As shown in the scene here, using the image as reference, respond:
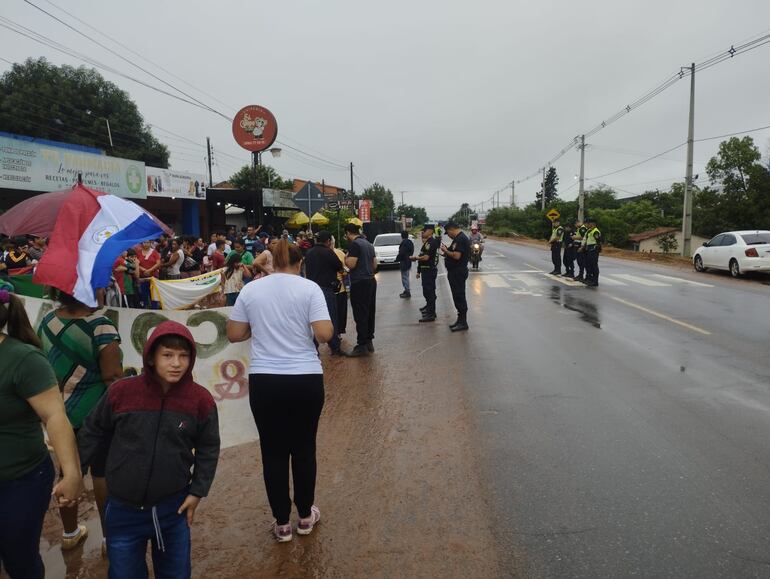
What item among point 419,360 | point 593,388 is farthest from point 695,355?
point 419,360

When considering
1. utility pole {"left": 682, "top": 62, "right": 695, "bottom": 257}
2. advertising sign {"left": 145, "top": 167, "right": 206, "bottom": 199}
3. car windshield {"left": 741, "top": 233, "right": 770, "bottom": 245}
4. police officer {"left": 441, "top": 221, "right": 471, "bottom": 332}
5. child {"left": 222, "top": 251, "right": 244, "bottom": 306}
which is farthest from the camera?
utility pole {"left": 682, "top": 62, "right": 695, "bottom": 257}

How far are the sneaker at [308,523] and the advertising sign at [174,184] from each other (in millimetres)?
23548

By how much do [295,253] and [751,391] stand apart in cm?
535

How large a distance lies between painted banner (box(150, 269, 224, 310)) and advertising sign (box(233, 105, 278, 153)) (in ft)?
31.0

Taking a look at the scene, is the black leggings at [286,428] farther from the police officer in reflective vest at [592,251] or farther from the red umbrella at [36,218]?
the police officer in reflective vest at [592,251]

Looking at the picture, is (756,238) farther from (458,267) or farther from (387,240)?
(387,240)

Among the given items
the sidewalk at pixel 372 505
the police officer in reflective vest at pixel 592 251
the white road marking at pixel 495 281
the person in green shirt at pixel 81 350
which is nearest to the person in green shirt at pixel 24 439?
the person in green shirt at pixel 81 350

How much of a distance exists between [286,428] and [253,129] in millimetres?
17205

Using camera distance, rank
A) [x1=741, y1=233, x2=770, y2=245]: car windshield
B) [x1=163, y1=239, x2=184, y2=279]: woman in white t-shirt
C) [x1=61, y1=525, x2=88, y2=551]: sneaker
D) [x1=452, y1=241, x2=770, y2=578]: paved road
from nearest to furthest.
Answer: [x1=452, y1=241, x2=770, y2=578]: paved road
[x1=61, y1=525, x2=88, y2=551]: sneaker
[x1=163, y1=239, x2=184, y2=279]: woman in white t-shirt
[x1=741, y1=233, x2=770, y2=245]: car windshield

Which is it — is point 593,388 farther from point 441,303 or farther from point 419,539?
point 441,303

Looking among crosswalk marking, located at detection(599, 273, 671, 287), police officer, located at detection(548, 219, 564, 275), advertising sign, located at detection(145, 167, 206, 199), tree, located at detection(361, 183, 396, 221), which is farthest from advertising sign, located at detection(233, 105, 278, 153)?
tree, located at detection(361, 183, 396, 221)

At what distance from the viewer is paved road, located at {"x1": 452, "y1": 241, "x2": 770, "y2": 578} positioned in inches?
129

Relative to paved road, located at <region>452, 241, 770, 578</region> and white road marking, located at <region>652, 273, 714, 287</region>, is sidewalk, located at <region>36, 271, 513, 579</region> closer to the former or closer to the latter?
paved road, located at <region>452, 241, 770, 578</region>

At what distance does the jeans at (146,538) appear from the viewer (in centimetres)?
241
